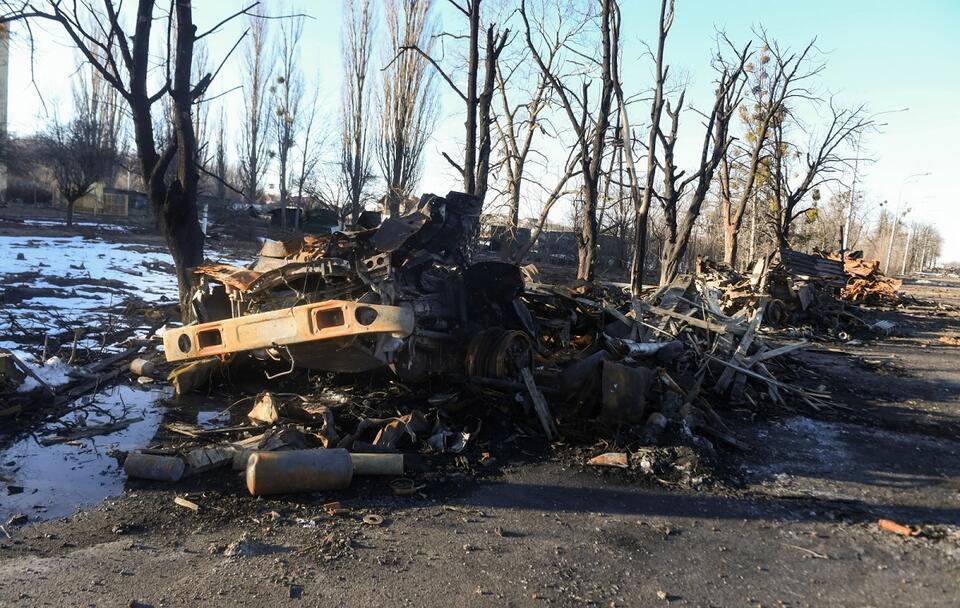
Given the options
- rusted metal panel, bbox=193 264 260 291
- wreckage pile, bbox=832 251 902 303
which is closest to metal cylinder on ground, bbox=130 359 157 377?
rusted metal panel, bbox=193 264 260 291

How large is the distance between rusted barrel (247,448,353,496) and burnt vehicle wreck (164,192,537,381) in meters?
1.03

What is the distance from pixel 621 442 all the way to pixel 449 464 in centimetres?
159

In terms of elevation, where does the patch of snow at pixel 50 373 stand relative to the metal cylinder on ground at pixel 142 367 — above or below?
above

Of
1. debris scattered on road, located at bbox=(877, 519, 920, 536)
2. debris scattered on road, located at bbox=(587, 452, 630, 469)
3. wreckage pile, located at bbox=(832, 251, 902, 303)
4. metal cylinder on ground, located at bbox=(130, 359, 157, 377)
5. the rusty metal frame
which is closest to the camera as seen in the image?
debris scattered on road, located at bbox=(877, 519, 920, 536)

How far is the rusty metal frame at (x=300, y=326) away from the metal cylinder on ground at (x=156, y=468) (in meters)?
1.24

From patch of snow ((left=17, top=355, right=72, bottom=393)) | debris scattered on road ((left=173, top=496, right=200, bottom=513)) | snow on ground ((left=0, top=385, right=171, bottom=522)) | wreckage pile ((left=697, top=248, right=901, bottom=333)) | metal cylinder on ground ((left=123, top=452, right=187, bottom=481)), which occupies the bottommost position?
snow on ground ((left=0, top=385, right=171, bottom=522))

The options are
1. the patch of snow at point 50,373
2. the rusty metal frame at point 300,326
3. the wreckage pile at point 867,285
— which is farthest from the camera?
the wreckage pile at point 867,285

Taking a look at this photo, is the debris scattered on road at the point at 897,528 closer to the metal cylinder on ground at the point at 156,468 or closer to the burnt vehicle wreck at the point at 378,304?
the burnt vehicle wreck at the point at 378,304

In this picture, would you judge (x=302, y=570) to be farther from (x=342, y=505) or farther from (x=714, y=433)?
(x=714, y=433)

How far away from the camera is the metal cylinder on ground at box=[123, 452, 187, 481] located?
4348mm

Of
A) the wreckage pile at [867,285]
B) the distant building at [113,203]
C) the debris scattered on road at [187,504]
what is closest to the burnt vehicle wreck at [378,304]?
the debris scattered on road at [187,504]

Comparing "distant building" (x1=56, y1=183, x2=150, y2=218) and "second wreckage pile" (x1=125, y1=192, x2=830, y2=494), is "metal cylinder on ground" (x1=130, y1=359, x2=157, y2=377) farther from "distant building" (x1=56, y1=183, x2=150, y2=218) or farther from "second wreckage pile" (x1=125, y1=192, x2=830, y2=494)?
"distant building" (x1=56, y1=183, x2=150, y2=218)

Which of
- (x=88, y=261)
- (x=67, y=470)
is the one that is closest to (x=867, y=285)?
(x=88, y=261)

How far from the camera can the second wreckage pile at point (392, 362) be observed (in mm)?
4820
